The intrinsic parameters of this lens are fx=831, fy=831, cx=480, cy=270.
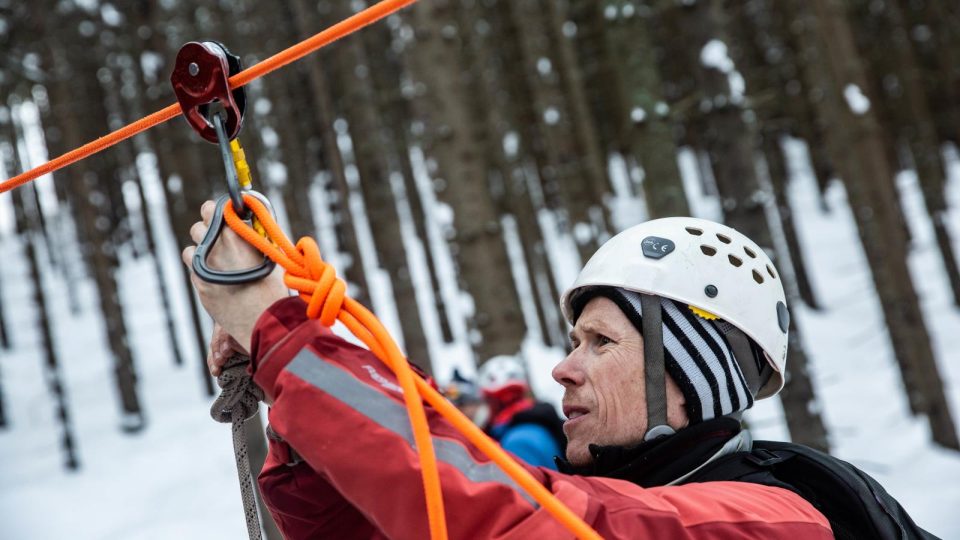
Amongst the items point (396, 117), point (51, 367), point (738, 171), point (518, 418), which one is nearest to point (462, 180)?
point (738, 171)

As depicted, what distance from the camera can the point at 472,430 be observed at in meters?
1.17

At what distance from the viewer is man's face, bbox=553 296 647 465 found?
1.80 metres

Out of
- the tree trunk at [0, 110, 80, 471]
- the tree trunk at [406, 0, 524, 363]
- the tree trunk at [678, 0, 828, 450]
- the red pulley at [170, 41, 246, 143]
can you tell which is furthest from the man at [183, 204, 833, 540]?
the tree trunk at [0, 110, 80, 471]

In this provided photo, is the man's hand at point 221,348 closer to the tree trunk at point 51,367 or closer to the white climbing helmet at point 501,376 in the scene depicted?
the white climbing helmet at point 501,376

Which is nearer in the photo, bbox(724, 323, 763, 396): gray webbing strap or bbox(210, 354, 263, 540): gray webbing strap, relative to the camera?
bbox(210, 354, 263, 540): gray webbing strap

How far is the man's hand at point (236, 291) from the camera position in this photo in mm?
1245

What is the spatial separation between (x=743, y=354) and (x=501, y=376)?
12.3ft

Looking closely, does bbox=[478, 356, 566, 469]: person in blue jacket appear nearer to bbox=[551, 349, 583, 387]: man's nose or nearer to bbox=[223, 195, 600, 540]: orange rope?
bbox=[551, 349, 583, 387]: man's nose

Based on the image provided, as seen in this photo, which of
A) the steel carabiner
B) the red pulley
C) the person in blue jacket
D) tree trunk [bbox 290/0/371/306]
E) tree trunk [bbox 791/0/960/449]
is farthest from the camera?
tree trunk [bbox 290/0/371/306]

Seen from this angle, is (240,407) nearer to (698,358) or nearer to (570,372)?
(570,372)

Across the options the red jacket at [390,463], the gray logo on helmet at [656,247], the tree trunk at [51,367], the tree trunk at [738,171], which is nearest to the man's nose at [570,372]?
the gray logo on helmet at [656,247]

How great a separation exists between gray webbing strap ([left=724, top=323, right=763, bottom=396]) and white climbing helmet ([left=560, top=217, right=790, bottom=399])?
18 millimetres

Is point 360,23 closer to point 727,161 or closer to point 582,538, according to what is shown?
point 582,538

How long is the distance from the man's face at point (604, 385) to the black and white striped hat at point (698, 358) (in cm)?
4
